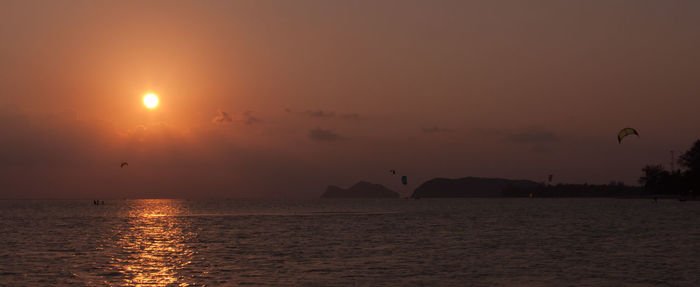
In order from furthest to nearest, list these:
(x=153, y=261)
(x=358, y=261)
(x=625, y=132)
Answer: (x=625, y=132) < (x=153, y=261) < (x=358, y=261)

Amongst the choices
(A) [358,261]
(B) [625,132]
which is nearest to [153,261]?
(A) [358,261]

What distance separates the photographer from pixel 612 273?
4138 centimetres

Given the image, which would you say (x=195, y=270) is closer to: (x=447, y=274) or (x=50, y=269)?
(x=50, y=269)

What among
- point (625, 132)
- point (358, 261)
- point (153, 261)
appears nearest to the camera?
point (358, 261)

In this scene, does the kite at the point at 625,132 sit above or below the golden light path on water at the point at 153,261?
above

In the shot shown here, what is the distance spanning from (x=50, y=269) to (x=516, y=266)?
2811 centimetres

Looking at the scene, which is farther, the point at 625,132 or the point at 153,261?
the point at 625,132

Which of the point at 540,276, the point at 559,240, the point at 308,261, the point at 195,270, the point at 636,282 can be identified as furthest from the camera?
the point at 559,240

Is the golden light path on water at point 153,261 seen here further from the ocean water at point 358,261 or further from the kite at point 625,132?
the kite at point 625,132

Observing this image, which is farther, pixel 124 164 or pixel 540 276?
pixel 124 164

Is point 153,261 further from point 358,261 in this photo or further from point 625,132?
point 625,132

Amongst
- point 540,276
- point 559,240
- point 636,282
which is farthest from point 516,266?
point 559,240

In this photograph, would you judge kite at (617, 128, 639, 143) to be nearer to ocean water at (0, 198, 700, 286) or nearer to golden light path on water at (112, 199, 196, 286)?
ocean water at (0, 198, 700, 286)

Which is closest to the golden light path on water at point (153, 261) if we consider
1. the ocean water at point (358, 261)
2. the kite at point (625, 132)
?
the ocean water at point (358, 261)
